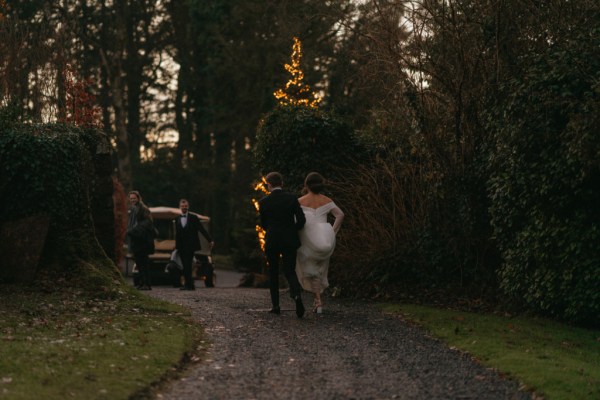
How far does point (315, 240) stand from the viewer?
1498 centimetres

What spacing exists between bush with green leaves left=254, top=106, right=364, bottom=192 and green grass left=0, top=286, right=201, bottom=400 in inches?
213

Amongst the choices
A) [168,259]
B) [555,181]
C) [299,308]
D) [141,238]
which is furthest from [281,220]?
[168,259]

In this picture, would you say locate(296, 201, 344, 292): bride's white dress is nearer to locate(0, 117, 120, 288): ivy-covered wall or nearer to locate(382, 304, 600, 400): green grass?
locate(382, 304, 600, 400): green grass

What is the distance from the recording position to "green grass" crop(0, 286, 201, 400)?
866 centimetres

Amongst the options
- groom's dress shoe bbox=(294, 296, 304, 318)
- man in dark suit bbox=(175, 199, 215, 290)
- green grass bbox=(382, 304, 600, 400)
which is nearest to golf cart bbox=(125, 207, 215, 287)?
man in dark suit bbox=(175, 199, 215, 290)

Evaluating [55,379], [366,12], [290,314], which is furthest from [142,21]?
[55,379]

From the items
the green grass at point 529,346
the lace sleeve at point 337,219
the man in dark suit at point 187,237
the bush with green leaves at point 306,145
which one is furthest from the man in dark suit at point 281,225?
the man in dark suit at point 187,237

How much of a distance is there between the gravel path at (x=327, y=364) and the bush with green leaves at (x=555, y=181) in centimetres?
221

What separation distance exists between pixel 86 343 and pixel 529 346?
16.5ft

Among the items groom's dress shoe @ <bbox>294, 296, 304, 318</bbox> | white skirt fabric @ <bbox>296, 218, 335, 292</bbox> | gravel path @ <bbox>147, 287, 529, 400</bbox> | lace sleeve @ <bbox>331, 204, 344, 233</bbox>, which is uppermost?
lace sleeve @ <bbox>331, 204, 344, 233</bbox>

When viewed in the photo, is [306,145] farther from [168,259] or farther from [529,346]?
[168,259]

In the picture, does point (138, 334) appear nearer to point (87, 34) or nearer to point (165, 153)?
point (87, 34)

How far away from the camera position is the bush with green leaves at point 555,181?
45.7 ft

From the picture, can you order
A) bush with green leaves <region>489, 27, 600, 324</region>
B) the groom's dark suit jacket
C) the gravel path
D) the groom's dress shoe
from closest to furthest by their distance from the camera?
the gravel path
bush with green leaves <region>489, 27, 600, 324</region>
the groom's dress shoe
the groom's dark suit jacket
